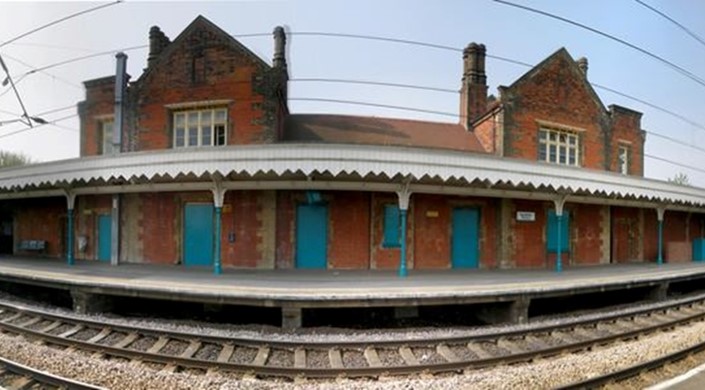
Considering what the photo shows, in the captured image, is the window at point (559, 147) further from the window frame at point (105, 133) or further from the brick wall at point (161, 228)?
the window frame at point (105, 133)

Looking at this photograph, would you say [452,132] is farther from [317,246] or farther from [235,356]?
[235,356]

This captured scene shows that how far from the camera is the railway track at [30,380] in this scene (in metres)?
4.62

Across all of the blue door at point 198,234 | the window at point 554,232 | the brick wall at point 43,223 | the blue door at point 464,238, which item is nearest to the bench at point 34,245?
the brick wall at point 43,223

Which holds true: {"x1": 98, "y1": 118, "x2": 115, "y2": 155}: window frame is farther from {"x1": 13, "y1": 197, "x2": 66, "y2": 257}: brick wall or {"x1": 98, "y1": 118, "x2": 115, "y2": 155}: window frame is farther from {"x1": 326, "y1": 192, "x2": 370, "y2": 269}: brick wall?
{"x1": 326, "y1": 192, "x2": 370, "y2": 269}: brick wall

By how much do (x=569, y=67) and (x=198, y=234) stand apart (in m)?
18.4

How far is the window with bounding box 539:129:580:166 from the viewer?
52.5 ft

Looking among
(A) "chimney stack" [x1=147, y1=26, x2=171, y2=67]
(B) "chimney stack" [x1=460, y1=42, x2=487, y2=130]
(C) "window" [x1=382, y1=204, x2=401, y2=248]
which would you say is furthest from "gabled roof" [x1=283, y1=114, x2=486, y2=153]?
(A) "chimney stack" [x1=147, y1=26, x2=171, y2=67]

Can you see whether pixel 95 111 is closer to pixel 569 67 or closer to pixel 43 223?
pixel 43 223

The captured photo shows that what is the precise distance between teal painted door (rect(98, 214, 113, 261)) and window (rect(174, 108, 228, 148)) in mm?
4043

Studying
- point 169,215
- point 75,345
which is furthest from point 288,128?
point 75,345

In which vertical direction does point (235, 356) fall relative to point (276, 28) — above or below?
below

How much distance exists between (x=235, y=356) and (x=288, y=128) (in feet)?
35.5

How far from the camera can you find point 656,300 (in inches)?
448

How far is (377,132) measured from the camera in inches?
602
